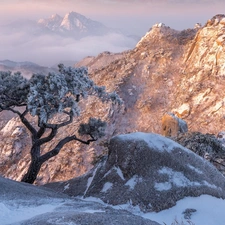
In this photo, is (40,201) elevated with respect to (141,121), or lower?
elevated

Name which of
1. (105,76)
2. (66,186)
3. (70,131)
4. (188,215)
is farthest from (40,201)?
(105,76)

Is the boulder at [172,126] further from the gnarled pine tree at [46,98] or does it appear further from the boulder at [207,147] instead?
the gnarled pine tree at [46,98]

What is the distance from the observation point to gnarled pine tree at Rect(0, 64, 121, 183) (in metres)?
15.6

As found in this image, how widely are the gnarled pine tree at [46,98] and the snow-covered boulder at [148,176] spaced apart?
3.88 m

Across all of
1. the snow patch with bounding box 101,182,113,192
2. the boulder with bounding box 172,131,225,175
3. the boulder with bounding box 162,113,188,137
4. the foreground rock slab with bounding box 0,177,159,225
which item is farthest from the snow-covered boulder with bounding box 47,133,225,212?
the boulder with bounding box 162,113,188,137

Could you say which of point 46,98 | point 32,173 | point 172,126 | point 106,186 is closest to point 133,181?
point 106,186

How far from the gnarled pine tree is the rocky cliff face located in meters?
14.0

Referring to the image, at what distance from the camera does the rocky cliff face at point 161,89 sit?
3266cm

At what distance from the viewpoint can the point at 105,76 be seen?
43469mm

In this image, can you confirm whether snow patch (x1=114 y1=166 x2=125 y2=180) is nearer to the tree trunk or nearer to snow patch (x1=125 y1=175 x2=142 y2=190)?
snow patch (x1=125 y1=175 x2=142 y2=190)

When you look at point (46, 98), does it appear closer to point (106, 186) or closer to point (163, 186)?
point (106, 186)

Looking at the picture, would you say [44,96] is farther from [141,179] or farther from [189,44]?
[189,44]

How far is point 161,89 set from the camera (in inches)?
1543

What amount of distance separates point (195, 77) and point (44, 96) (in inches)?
1033
